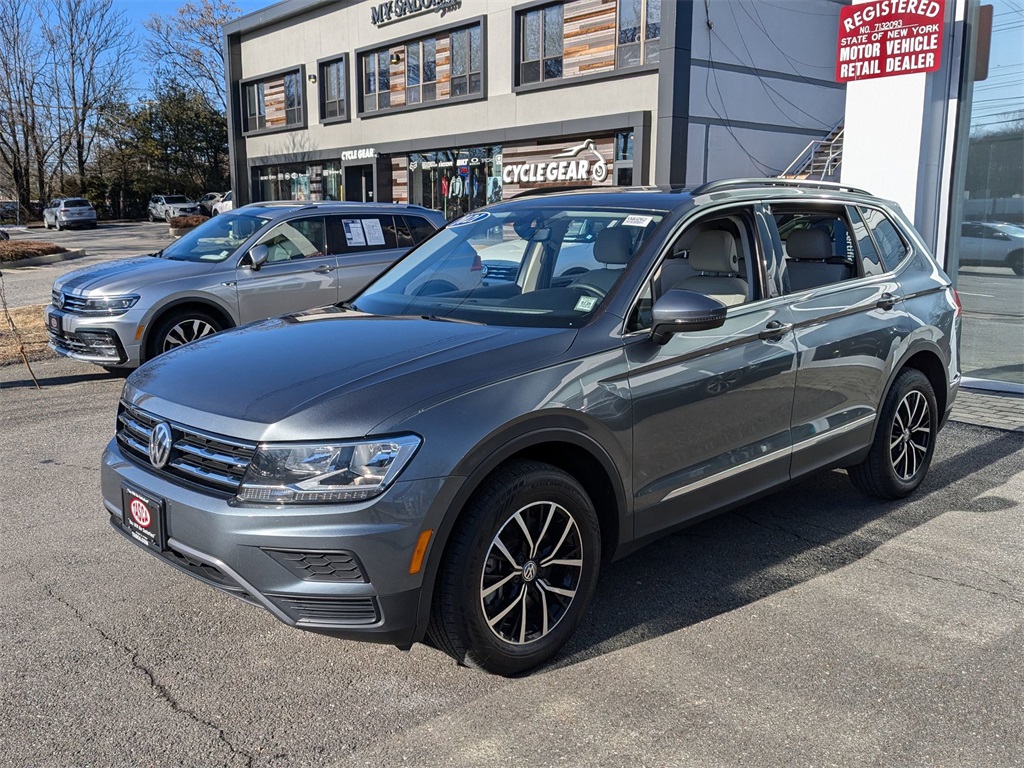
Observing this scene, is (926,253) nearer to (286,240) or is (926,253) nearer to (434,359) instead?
(434,359)

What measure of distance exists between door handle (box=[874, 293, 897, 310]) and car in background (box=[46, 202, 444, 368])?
4.58m

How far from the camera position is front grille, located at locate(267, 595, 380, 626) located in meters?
2.97

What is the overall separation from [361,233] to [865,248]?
5.97 meters

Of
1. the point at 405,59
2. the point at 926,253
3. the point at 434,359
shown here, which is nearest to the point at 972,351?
the point at 926,253

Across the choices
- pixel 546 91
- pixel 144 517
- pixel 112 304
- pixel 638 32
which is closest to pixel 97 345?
pixel 112 304

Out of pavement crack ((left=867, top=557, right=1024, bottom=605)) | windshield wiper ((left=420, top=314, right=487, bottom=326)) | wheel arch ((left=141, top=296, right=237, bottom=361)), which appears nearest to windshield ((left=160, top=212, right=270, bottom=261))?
wheel arch ((left=141, top=296, right=237, bottom=361))

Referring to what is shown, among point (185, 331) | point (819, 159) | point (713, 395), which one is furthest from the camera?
point (819, 159)

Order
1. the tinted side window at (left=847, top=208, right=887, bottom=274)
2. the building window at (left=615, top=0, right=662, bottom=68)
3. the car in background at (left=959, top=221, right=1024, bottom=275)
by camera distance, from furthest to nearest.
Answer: the building window at (left=615, top=0, right=662, bottom=68) < the car in background at (left=959, top=221, right=1024, bottom=275) < the tinted side window at (left=847, top=208, right=887, bottom=274)

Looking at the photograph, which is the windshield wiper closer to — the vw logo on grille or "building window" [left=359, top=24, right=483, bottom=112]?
the vw logo on grille

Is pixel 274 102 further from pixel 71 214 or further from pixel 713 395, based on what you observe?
pixel 713 395

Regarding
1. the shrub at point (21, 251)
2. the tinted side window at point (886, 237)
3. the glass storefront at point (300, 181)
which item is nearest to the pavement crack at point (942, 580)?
the tinted side window at point (886, 237)

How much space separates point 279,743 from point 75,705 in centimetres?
79

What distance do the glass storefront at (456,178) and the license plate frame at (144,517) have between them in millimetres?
23538

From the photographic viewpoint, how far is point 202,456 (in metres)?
3.17
